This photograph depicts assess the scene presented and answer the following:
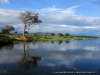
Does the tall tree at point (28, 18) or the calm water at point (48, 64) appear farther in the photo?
the tall tree at point (28, 18)

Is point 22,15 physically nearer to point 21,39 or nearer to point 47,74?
point 21,39

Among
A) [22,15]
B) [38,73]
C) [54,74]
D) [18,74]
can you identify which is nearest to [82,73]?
[54,74]

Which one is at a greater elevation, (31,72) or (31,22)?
(31,22)

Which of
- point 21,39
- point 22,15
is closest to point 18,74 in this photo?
point 21,39

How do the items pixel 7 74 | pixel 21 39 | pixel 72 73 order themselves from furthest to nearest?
pixel 21 39 < pixel 72 73 < pixel 7 74

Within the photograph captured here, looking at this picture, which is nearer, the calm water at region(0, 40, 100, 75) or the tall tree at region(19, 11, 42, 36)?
the calm water at region(0, 40, 100, 75)

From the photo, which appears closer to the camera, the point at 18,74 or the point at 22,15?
the point at 18,74

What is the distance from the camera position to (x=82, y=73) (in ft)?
42.4

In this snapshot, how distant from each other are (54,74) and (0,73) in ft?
13.3

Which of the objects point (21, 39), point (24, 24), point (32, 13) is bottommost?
point (21, 39)

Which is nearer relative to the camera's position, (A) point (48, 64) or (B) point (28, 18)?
(A) point (48, 64)

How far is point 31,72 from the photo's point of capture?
13008 mm

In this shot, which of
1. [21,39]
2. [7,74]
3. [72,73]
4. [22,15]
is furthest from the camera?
[22,15]

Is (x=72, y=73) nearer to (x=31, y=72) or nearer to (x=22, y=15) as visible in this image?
(x=31, y=72)
